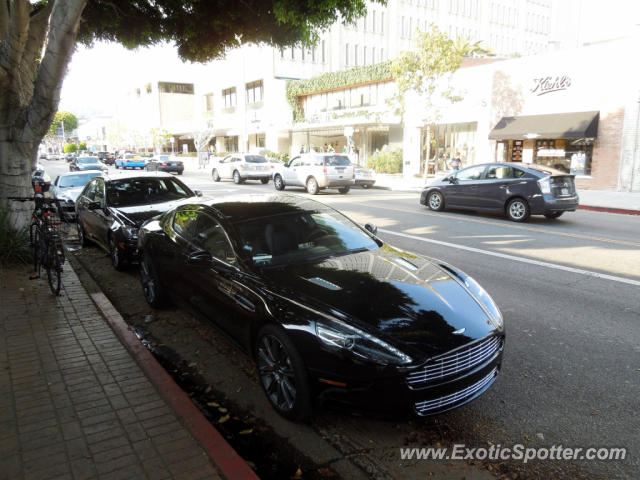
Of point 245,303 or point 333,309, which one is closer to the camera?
point 333,309

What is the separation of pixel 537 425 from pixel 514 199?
10229 mm

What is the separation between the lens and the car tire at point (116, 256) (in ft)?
24.6

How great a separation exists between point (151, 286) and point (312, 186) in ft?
49.2

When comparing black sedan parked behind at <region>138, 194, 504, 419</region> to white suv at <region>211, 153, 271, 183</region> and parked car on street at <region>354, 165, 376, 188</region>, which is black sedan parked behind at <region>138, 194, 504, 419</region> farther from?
white suv at <region>211, 153, 271, 183</region>

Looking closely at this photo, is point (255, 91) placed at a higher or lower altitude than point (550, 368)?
higher

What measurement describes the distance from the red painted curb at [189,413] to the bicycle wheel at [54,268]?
1.48 metres

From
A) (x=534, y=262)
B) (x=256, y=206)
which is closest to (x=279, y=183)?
(x=534, y=262)

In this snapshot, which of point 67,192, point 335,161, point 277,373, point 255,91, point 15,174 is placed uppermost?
point 255,91

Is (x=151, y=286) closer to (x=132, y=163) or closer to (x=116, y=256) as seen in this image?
(x=116, y=256)

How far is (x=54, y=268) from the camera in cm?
615

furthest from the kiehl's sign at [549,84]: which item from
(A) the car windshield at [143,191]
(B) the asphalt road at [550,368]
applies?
(A) the car windshield at [143,191]

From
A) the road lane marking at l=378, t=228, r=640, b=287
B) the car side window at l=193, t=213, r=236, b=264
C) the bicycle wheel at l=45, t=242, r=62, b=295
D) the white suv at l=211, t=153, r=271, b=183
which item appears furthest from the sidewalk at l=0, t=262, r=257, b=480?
the white suv at l=211, t=153, r=271, b=183

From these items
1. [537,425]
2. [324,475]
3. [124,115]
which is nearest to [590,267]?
[537,425]

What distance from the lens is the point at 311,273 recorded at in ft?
12.6
